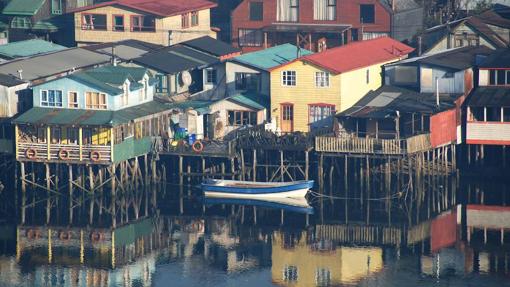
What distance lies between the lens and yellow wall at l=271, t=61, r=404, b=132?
111375 millimetres

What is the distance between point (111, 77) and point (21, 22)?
96.2ft

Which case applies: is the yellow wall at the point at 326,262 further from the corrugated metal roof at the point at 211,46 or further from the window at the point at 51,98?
the corrugated metal roof at the point at 211,46

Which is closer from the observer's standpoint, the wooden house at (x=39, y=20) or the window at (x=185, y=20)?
the window at (x=185, y=20)

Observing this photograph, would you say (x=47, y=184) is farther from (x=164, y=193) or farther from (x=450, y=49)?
(x=450, y=49)

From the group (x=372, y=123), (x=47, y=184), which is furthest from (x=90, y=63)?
(x=372, y=123)

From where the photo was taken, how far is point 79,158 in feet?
349

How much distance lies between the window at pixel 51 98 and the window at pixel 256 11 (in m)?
30.1

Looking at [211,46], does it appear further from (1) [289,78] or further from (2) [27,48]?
(1) [289,78]

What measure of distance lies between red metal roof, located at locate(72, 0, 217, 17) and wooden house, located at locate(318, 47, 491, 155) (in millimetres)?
22776

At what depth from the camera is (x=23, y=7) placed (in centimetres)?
13550

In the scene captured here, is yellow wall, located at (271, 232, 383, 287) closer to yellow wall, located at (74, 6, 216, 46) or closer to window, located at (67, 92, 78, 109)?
window, located at (67, 92, 78, 109)

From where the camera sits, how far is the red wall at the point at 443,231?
97.9 meters

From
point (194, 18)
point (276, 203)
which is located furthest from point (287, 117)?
point (194, 18)

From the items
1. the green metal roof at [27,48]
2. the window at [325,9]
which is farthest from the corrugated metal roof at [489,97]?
the green metal roof at [27,48]
